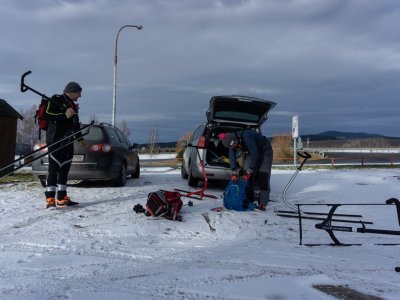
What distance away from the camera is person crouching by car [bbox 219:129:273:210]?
7.22m

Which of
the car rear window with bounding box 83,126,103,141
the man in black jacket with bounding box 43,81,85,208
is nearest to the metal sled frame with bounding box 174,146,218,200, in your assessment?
the car rear window with bounding box 83,126,103,141

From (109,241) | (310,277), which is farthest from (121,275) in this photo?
(310,277)

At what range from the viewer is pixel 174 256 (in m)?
4.25

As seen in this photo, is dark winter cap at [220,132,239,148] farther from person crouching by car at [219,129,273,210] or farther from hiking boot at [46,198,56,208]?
hiking boot at [46,198,56,208]

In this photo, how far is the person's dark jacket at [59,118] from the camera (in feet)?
20.5

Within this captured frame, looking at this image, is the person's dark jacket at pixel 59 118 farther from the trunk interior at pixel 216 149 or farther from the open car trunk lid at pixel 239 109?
the trunk interior at pixel 216 149

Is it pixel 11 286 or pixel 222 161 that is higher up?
pixel 222 161

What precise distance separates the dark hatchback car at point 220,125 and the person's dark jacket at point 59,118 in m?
3.17

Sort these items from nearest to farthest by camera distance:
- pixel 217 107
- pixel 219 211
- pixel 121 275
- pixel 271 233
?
1. pixel 121 275
2. pixel 271 233
3. pixel 219 211
4. pixel 217 107

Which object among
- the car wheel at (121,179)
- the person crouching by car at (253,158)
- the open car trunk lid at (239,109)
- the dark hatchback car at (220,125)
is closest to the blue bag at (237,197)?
the person crouching by car at (253,158)

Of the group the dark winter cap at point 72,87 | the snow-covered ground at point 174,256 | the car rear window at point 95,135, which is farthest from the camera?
the car rear window at point 95,135

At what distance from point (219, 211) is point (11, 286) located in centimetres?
390

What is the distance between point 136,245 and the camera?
463 centimetres

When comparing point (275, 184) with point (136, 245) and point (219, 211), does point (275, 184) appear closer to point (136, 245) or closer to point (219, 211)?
point (219, 211)
